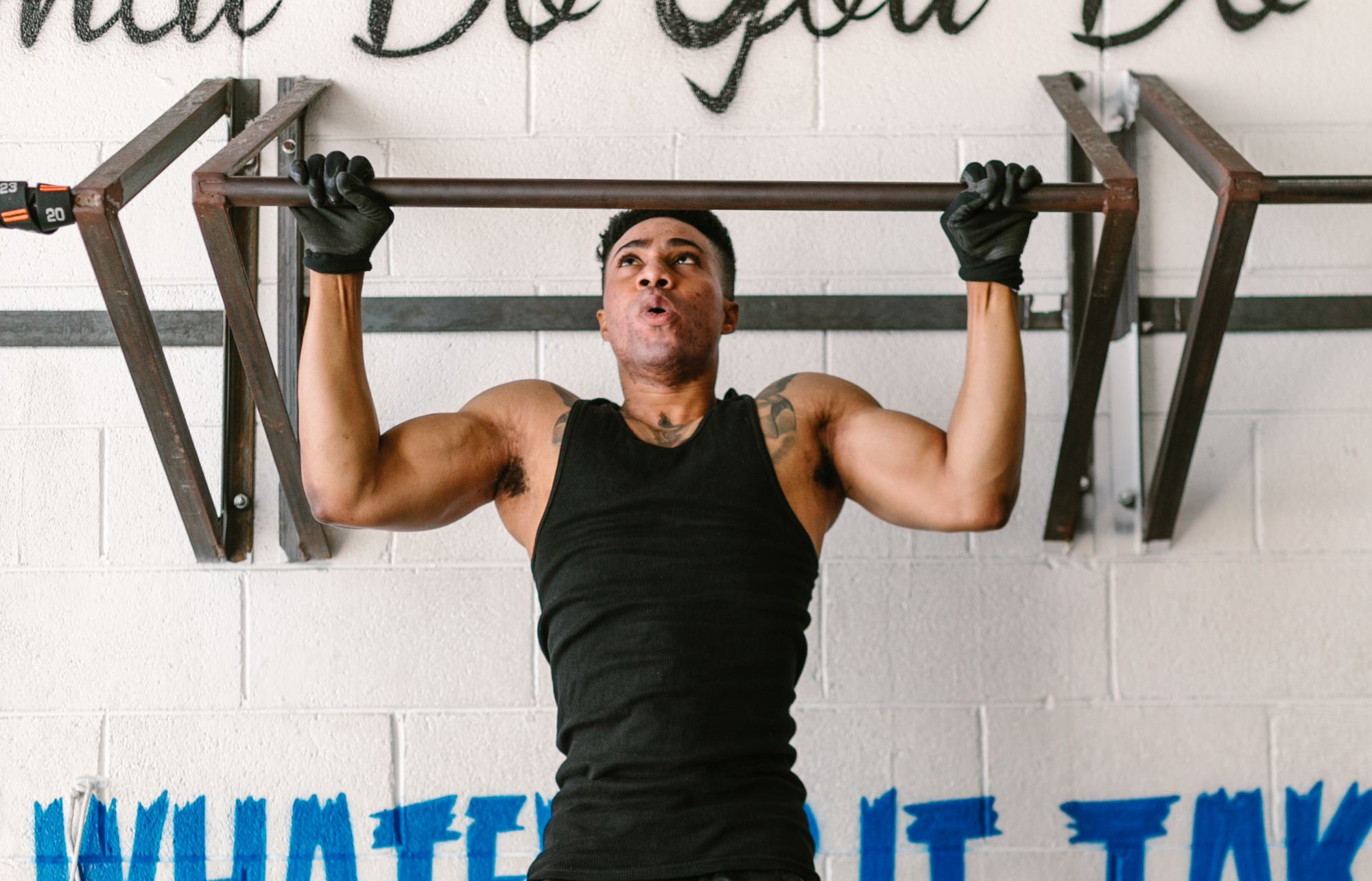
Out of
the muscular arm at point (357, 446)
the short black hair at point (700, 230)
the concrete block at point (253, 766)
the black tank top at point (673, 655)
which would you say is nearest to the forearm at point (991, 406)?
the black tank top at point (673, 655)

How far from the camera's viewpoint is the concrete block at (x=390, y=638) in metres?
2.02

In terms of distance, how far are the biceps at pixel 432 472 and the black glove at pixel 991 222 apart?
0.72m

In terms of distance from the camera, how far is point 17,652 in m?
2.03

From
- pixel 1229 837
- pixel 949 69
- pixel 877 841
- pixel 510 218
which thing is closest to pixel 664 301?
pixel 510 218

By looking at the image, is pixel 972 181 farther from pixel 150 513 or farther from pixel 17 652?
pixel 17 652

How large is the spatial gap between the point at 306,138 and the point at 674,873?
1451mm

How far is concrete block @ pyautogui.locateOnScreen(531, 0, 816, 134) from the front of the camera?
6.82 feet

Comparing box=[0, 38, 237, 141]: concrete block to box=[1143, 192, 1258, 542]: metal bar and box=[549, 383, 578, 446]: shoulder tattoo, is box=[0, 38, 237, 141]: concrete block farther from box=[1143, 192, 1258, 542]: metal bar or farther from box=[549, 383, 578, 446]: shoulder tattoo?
box=[1143, 192, 1258, 542]: metal bar

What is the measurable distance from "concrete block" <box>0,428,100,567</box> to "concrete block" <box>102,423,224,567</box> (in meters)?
0.03

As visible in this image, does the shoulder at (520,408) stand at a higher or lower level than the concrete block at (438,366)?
lower

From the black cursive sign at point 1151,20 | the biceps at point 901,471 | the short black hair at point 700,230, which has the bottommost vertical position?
the biceps at point 901,471

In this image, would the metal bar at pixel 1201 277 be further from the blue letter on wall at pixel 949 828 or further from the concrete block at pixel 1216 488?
the blue letter on wall at pixel 949 828

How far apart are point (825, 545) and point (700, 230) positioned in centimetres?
61

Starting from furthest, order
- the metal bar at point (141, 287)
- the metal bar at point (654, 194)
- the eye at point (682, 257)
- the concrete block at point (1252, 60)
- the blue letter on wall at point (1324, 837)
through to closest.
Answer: the concrete block at point (1252, 60) → the blue letter on wall at point (1324, 837) → the eye at point (682, 257) → the metal bar at point (141, 287) → the metal bar at point (654, 194)
